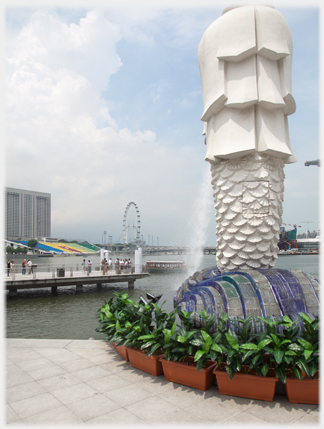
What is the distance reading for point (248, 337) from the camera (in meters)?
4.39

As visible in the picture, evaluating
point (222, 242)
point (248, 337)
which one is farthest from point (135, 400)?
point (222, 242)

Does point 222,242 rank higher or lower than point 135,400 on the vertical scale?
higher

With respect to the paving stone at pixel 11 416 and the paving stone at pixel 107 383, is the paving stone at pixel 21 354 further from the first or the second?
the paving stone at pixel 11 416

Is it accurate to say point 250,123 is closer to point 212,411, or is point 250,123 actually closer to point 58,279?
point 212,411

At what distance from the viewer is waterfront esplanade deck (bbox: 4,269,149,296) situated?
18.5 m

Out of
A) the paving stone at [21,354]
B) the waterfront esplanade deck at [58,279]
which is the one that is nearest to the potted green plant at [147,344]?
the paving stone at [21,354]

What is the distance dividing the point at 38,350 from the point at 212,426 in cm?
404

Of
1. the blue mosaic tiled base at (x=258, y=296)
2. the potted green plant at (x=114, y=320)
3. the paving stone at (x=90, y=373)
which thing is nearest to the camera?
the paving stone at (x=90, y=373)

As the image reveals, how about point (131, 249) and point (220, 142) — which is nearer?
point (220, 142)

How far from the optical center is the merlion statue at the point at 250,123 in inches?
263

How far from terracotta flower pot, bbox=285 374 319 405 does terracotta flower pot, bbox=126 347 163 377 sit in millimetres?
1837

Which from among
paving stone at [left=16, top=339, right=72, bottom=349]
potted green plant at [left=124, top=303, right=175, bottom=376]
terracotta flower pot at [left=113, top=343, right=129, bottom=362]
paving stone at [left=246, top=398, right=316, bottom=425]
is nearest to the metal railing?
paving stone at [left=16, top=339, right=72, bottom=349]

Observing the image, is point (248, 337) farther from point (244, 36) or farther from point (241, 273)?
point (244, 36)

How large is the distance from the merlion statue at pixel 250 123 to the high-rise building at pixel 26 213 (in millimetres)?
60313
